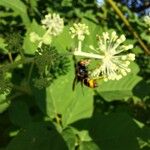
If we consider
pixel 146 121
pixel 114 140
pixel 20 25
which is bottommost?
pixel 146 121

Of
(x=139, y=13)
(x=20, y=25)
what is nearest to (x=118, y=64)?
(x=20, y=25)

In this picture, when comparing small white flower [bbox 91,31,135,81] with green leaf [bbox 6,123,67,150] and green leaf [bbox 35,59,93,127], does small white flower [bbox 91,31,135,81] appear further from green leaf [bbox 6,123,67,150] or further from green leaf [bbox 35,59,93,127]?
green leaf [bbox 35,59,93,127]

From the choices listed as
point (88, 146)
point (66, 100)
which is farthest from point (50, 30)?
point (88, 146)

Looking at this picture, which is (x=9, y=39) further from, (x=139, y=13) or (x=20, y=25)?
(x=139, y=13)

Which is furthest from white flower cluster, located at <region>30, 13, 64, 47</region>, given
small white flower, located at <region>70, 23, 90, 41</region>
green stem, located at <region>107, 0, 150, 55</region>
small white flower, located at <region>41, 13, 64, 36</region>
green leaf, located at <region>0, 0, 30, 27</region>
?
green stem, located at <region>107, 0, 150, 55</region>

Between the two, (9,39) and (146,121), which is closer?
(9,39)

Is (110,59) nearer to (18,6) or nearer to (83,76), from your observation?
(83,76)
